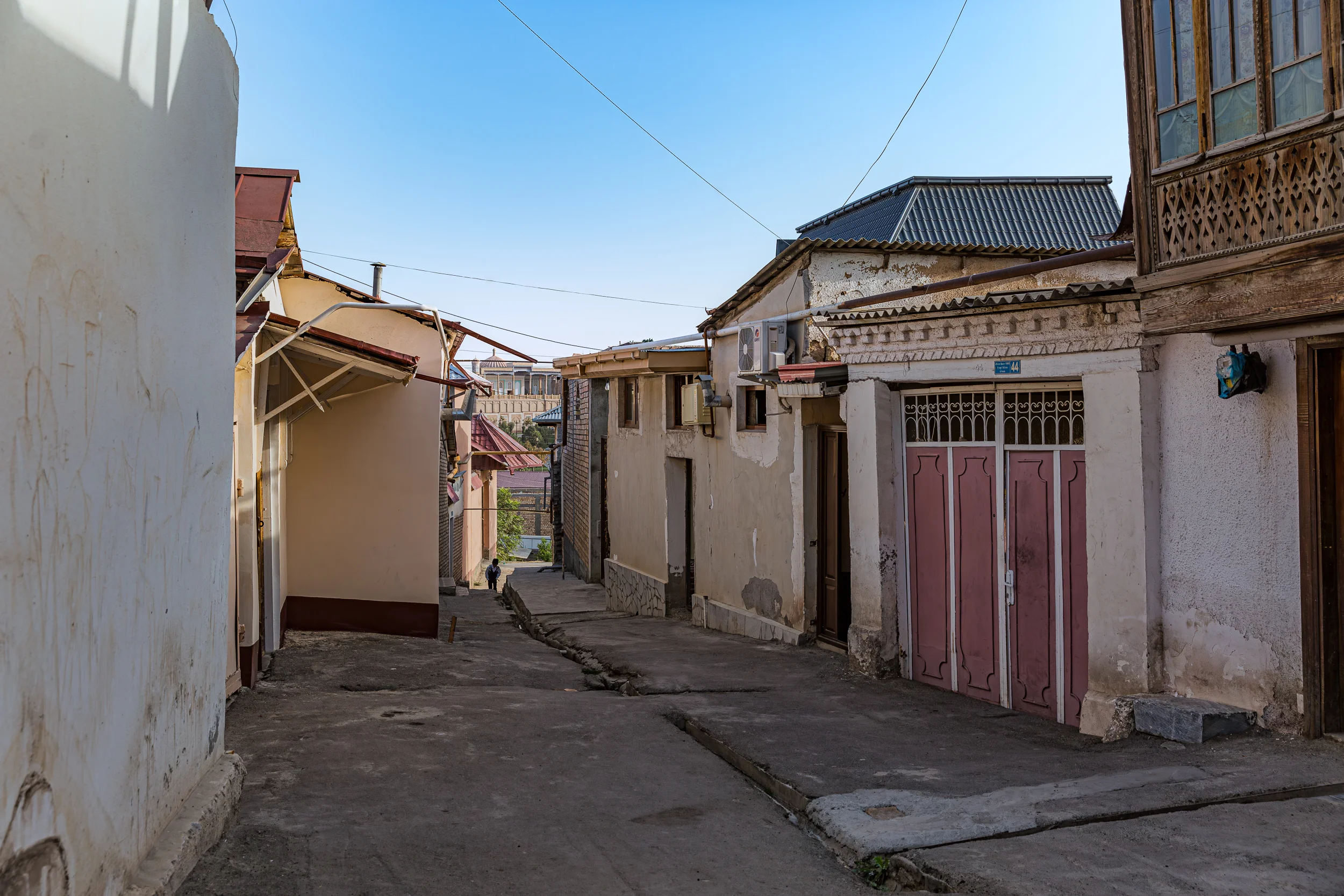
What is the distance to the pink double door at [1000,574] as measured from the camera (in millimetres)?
7320

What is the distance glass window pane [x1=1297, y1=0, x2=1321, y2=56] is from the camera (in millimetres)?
5273

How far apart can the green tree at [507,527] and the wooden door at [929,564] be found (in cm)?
2689

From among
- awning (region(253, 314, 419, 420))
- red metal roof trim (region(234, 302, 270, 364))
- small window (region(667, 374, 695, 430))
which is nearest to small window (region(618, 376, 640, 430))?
small window (region(667, 374, 695, 430))

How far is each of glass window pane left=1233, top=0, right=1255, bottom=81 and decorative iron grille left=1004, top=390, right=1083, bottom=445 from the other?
2.32m

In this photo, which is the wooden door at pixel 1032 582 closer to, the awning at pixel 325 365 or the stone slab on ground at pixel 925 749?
the stone slab on ground at pixel 925 749

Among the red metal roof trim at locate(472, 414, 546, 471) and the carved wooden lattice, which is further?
the red metal roof trim at locate(472, 414, 546, 471)

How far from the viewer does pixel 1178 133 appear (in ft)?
20.2

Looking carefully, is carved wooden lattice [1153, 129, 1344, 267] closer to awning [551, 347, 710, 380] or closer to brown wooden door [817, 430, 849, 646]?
brown wooden door [817, 430, 849, 646]

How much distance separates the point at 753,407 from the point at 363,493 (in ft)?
15.7

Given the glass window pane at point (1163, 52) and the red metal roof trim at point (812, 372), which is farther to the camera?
the red metal roof trim at point (812, 372)

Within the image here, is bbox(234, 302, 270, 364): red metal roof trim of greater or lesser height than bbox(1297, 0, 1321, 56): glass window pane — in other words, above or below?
below

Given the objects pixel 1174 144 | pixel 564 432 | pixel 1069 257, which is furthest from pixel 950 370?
pixel 564 432

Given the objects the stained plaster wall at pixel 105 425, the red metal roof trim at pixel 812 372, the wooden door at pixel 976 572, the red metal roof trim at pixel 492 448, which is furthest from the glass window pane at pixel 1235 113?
the red metal roof trim at pixel 492 448

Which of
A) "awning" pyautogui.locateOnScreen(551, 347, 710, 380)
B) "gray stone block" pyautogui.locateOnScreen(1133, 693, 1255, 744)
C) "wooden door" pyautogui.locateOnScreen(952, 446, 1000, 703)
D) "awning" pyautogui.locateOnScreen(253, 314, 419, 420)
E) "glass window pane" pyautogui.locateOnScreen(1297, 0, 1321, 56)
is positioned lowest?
"gray stone block" pyautogui.locateOnScreen(1133, 693, 1255, 744)
